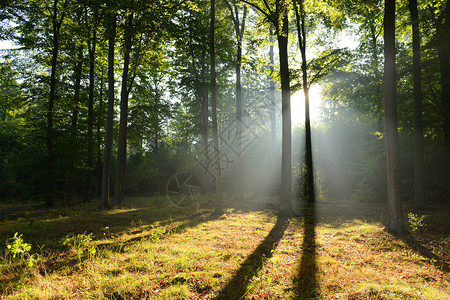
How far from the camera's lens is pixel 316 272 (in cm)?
402

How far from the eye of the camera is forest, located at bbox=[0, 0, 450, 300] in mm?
3822

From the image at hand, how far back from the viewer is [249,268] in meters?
4.14

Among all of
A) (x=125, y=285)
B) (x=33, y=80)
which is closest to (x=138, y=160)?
(x=33, y=80)

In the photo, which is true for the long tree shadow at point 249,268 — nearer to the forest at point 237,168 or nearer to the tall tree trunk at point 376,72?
the forest at point 237,168

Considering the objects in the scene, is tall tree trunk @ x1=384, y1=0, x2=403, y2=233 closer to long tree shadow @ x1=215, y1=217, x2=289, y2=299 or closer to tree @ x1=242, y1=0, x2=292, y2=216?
long tree shadow @ x1=215, y1=217, x2=289, y2=299

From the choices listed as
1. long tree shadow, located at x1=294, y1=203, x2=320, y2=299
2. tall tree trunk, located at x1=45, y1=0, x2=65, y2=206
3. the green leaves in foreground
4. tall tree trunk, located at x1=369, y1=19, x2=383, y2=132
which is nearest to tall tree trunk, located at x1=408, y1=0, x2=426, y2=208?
tall tree trunk, located at x1=369, y1=19, x2=383, y2=132

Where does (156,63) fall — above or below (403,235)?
above

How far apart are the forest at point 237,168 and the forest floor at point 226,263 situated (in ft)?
0.11

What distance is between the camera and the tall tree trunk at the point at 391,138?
641 centimetres

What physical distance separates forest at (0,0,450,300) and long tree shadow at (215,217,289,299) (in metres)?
0.03

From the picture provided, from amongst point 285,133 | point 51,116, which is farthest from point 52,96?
point 285,133

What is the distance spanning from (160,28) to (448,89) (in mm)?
12543

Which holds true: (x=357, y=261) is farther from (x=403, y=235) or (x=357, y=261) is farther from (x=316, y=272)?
(x=403, y=235)

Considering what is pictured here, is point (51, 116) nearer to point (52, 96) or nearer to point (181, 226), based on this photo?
point (52, 96)
